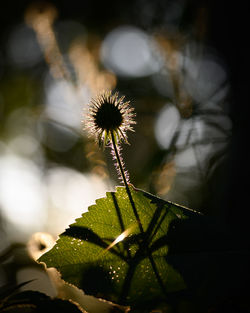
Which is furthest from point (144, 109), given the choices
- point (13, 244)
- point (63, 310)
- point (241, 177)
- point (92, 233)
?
point (63, 310)

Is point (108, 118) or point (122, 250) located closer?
point (122, 250)

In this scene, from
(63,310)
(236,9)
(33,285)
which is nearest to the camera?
(63,310)

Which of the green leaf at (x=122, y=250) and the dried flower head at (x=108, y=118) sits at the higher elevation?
the dried flower head at (x=108, y=118)

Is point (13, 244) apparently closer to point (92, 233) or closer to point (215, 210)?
point (92, 233)

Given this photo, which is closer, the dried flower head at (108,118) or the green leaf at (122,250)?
the green leaf at (122,250)

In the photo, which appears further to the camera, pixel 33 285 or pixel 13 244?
pixel 13 244
